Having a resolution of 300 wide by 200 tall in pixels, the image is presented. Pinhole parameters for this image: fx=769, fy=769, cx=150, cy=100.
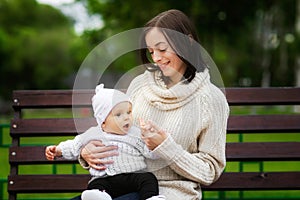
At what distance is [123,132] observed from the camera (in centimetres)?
352

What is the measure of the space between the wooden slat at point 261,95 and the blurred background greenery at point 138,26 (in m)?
0.90

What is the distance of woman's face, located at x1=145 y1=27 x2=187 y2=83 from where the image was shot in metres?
3.62

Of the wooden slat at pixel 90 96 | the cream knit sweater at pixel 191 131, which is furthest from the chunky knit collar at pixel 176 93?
the wooden slat at pixel 90 96

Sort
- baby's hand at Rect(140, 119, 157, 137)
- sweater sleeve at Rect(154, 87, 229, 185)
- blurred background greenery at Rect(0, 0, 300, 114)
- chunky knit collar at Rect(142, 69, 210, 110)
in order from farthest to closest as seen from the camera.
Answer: blurred background greenery at Rect(0, 0, 300, 114)
chunky knit collar at Rect(142, 69, 210, 110)
sweater sleeve at Rect(154, 87, 229, 185)
baby's hand at Rect(140, 119, 157, 137)

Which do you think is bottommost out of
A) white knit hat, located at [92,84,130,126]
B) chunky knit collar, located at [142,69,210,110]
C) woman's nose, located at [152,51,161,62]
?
white knit hat, located at [92,84,130,126]

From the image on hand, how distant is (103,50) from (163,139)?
0.70m

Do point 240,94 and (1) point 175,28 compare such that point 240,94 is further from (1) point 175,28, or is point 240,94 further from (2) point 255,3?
(2) point 255,3

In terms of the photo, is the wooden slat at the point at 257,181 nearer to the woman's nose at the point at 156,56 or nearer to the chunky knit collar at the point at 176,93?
the chunky knit collar at the point at 176,93

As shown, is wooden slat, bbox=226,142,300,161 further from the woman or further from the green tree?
the green tree

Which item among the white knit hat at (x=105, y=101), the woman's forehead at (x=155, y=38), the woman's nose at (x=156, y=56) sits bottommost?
the white knit hat at (x=105, y=101)

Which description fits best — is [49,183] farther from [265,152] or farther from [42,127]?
[265,152]

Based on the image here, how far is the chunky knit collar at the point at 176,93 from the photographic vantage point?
370 centimetres

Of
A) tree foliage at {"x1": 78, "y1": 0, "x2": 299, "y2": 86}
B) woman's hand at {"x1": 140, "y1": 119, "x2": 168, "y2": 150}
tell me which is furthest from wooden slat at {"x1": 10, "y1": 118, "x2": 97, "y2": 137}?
tree foliage at {"x1": 78, "y1": 0, "x2": 299, "y2": 86}

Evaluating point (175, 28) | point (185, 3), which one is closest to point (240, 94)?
point (175, 28)
